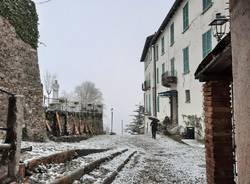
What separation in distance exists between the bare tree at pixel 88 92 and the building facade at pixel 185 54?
31.4 m

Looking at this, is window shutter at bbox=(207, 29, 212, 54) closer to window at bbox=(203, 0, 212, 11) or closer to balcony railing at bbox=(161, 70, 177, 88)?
window at bbox=(203, 0, 212, 11)

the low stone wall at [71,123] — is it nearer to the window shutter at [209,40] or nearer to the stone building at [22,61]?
the stone building at [22,61]

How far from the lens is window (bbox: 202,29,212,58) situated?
17.6 m

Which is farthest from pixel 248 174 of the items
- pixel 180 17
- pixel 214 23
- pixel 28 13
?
pixel 180 17

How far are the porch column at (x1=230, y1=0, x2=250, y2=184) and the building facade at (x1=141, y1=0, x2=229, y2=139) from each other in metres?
13.8

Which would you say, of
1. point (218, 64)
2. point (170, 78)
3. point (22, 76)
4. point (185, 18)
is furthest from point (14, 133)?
point (170, 78)

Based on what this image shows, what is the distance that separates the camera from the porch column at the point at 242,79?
2.06 m

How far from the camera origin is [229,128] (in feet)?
17.5

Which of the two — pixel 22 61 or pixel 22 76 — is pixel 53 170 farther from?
pixel 22 61

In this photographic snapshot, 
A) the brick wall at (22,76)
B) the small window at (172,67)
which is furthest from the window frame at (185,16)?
the brick wall at (22,76)

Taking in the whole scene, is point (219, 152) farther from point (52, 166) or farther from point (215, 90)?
point (52, 166)

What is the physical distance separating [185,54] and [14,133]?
732 inches

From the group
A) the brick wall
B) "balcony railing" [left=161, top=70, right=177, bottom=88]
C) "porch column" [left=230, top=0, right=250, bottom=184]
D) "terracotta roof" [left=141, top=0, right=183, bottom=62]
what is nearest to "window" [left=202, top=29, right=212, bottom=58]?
"terracotta roof" [left=141, top=0, right=183, bottom=62]

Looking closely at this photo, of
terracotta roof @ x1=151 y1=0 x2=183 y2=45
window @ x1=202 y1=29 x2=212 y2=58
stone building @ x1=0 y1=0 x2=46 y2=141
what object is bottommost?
stone building @ x1=0 y1=0 x2=46 y2=141
